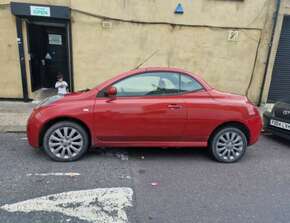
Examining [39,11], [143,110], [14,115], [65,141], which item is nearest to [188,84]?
[143,110]

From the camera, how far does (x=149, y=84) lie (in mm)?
3965

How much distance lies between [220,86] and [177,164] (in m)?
4.87

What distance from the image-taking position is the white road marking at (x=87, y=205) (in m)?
2.63

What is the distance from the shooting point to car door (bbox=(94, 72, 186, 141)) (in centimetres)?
381

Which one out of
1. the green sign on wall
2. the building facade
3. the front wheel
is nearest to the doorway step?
the building facade

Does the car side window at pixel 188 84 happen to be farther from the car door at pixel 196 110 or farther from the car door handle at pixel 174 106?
the car door handle at pixel 174 106

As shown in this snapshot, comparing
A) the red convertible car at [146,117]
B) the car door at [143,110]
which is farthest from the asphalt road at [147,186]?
the car door at [143,110]

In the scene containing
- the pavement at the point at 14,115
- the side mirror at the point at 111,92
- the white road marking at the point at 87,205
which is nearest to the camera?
the white road marking at the point at 87,205

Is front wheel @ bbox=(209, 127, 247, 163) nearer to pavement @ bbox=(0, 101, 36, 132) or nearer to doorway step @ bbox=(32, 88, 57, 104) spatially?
pavement @ bbox=(0, 101, 36, 132)

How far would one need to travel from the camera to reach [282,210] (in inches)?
113

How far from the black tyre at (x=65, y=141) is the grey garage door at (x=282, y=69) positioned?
7056 mm

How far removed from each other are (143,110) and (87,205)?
164 centimetres

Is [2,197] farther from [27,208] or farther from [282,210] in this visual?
[282,210]

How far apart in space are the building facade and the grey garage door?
0.87ft
